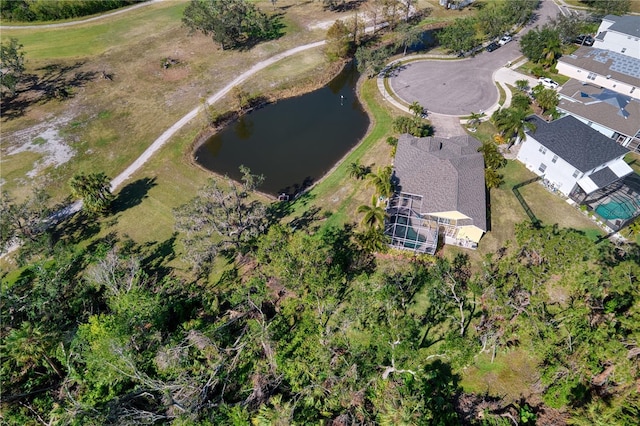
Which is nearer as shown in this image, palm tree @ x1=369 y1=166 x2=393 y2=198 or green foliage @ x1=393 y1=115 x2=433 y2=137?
palm tree @ x1=369 y1=166 x2=393 y2=198

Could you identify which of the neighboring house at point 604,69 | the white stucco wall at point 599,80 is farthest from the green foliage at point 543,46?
the white stucco wall at point 599,80

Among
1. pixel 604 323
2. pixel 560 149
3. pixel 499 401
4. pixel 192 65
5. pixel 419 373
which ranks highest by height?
pixel 192 65

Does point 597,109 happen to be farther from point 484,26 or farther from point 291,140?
point 291,140

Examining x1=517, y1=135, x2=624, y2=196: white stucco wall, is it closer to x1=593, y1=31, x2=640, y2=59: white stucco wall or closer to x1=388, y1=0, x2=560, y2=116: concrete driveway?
x1=388, y1=0, x2=560, y2=116: concrete driveway

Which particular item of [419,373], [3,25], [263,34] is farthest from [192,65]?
[419,373]

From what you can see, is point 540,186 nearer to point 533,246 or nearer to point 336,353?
point 533,246

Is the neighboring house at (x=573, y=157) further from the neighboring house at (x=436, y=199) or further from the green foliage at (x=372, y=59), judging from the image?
the green foliage at (x=372, y=59)

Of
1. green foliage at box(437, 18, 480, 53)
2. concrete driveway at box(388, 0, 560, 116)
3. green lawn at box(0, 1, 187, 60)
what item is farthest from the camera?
green lawn at box(0, 1, 187, 60)

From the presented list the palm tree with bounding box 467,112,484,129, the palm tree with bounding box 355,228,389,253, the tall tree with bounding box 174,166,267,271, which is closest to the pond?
the tall tree with bounding box 174,166,267,271
